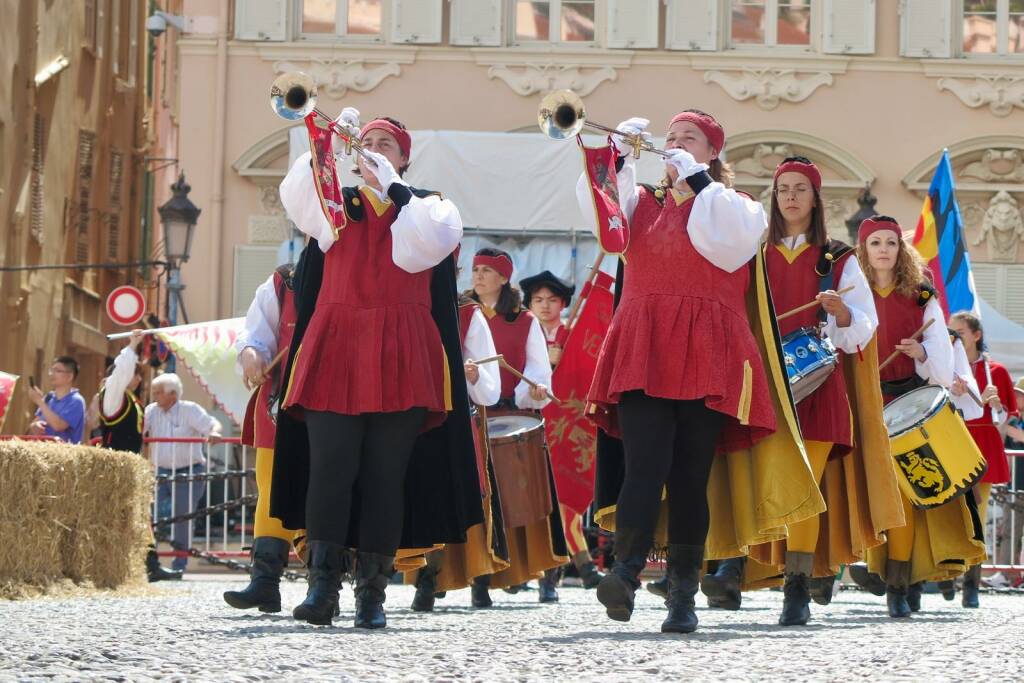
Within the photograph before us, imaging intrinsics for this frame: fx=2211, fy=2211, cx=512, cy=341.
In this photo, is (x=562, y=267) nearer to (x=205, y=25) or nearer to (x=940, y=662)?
(x=205, y=25)

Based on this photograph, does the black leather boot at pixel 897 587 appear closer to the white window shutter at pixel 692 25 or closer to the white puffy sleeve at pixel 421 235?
the white puffy sleeve at pixel 421 235

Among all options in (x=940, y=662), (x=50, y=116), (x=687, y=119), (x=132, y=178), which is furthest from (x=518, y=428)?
(x=132, y=178)

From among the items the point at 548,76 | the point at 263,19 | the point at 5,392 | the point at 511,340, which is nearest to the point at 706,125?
the point at 511,340

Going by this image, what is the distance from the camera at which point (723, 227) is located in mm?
7555

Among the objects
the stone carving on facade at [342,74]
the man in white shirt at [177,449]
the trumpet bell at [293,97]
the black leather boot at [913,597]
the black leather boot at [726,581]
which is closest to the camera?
the trumpet bell at [293,97]

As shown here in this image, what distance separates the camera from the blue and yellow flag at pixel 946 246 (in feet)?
53.8

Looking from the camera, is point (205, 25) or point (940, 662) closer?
point (940, 662)

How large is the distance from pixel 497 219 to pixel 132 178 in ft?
29.5

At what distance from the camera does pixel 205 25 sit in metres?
26.1

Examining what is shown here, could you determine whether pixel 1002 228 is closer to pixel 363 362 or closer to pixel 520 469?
pixel 520 469

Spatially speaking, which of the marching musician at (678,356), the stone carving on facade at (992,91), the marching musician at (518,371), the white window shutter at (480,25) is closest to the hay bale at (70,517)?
the marching musician at (518,371)

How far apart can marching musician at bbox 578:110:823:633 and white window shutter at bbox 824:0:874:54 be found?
18.5 meters

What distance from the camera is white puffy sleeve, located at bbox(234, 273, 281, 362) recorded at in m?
8.34

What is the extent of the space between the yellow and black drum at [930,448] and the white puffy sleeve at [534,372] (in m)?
1.97
